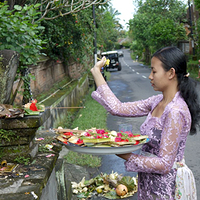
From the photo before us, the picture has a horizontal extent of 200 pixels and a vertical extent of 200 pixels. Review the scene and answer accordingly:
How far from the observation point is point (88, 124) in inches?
Result: 328

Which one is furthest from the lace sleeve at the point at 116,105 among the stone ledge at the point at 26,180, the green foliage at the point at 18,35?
the green foliage at the point at 18,35

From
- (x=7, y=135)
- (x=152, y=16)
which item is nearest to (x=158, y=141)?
(x=7, y=135)

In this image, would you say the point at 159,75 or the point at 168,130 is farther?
the point at 159,75

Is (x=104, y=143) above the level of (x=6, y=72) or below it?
below

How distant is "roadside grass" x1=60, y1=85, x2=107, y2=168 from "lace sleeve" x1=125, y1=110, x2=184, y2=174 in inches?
150

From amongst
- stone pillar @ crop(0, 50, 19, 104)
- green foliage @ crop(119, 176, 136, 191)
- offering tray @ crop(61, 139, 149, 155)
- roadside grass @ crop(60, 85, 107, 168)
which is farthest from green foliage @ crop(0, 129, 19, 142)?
roadside grass @ crop(60, 85, 107, 168)

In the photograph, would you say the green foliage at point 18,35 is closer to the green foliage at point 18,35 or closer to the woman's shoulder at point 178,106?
the green foliage at point 18,35

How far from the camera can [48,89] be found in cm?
929

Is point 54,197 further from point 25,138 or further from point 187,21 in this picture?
point 187,21

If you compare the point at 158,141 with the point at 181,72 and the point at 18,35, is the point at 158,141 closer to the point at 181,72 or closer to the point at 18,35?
the point at 181,72

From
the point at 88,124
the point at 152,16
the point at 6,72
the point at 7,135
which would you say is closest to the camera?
the point at 7,135

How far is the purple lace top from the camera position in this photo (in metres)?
1.85

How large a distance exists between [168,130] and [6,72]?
4.53 feet

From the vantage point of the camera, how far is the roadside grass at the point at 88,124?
572 cm
